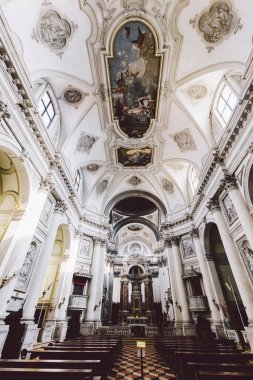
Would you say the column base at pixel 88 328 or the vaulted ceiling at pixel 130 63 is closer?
the vaulted ceiling at pixel 130 63

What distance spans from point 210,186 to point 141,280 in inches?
833

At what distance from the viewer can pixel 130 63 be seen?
9273mm

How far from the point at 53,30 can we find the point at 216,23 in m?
6.71

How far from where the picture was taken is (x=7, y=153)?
726cm

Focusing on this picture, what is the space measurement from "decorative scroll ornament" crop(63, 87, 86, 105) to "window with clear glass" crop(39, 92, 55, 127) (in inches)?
35.5

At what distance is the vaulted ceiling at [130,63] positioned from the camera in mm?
7207

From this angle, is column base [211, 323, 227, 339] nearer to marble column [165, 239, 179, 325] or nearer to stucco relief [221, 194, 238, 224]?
marble column [165, 239, 179, 325]

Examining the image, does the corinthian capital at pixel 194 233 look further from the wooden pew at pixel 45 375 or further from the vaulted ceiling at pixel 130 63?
the wooden pew at pixel 45 375

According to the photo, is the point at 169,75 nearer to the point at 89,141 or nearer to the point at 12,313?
the point at 89,141

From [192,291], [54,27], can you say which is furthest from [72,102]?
[192,291]

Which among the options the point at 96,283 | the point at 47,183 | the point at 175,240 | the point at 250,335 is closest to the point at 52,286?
the point at 96,283

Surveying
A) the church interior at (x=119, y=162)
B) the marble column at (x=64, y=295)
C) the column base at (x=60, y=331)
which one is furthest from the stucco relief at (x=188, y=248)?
the column base at (x=60, y=331)

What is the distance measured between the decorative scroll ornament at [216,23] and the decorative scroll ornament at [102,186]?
1162 centimetres

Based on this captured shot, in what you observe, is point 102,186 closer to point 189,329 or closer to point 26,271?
point 26,271
